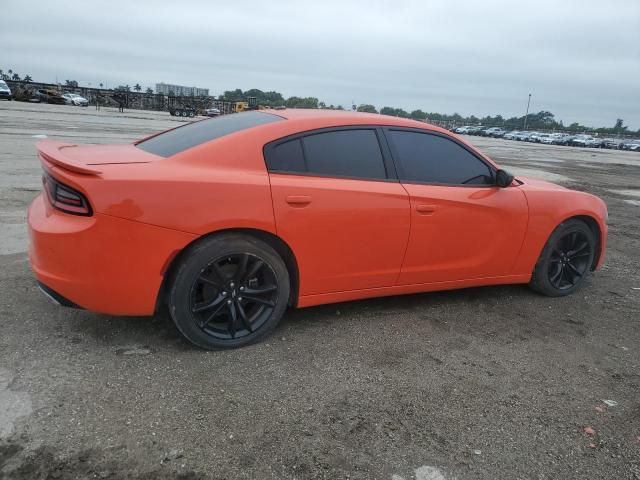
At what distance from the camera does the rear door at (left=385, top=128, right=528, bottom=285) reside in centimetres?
384

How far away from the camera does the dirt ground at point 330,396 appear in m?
2.35

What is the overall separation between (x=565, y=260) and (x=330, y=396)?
2.96m

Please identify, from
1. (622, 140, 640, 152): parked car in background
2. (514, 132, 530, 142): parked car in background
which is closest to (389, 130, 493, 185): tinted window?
(622, 140, 640, 152): parked car in background

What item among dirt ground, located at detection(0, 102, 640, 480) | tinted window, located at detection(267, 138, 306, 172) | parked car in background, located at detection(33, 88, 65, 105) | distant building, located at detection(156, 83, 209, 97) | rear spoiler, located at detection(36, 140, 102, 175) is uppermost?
distant building, located at detection(156, 83, 209, 97)

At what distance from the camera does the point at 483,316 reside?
4180 mm

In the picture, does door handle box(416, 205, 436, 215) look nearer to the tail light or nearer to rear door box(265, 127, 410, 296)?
rear door box(265, 127, 410, 296)

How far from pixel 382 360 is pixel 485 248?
57.4 inches

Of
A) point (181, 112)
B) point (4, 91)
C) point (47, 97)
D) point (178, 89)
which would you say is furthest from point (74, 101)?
point (178, 89)

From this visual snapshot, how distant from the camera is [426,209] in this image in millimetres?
3803

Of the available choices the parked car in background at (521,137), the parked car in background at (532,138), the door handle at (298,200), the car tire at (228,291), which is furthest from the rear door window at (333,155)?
the parked car in background at (521,137)

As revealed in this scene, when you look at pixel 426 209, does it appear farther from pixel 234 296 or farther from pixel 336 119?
pixel 234 296

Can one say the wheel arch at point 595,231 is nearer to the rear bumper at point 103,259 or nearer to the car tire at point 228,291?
the car tire at point 228,291

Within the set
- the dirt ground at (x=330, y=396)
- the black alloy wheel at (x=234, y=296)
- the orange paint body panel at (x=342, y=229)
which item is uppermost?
the orange paint body panel at (x=342, y=229)

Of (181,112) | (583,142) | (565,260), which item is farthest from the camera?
(583,142)
